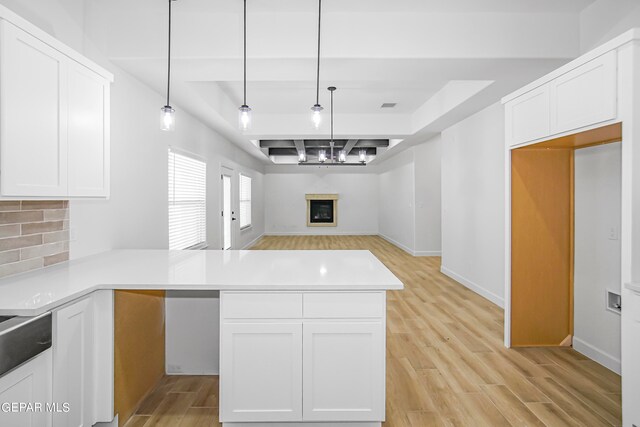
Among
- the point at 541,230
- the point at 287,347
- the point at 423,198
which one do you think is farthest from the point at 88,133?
the point at 423,198

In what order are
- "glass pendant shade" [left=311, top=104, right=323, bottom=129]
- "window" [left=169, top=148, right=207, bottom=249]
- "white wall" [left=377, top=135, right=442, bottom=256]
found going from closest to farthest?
1. "glass pendant shade" [left=311, top=104, right=323, bottom=129]
2. "window" [left=169, top=148, right=207, bottom=249]
3. "white wall" [left=377, top=135, right=442, bottom=256]

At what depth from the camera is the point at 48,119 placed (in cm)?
177

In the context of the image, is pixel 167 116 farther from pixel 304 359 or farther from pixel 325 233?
pixel 325 233

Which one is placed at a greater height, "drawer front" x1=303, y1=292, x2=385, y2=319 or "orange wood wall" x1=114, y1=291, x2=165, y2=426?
"drawer front" x1=303, y1=292, x2=385, y2=319

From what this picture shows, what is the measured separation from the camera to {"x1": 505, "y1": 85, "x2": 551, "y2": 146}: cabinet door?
2643 millimetres

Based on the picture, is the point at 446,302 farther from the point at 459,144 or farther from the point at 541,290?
the point at 459,144

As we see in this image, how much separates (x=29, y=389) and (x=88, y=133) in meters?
1.42

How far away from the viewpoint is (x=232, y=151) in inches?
287

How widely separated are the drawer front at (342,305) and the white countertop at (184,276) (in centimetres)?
5

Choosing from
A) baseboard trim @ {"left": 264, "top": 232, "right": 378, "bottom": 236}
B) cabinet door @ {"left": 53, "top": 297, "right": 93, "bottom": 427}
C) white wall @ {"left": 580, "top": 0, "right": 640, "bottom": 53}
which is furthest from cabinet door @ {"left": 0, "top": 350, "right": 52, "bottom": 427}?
baseboard trim @ {"left": 264, "top": 232, "right": 378, "bottom": 236}

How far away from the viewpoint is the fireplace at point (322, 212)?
12586mm

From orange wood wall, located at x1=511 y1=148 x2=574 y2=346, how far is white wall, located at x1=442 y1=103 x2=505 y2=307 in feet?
3.60

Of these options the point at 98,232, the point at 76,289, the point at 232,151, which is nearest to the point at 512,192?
the point at 76,289

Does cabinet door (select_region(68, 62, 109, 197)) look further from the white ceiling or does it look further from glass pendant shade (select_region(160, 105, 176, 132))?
the white ceiling
